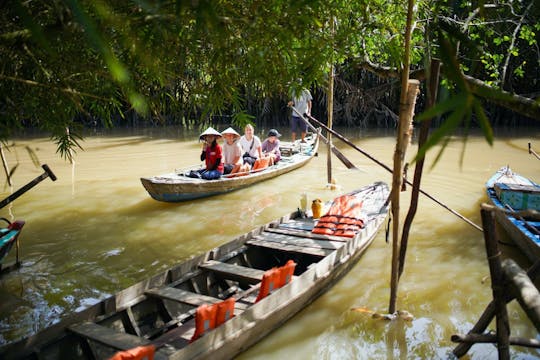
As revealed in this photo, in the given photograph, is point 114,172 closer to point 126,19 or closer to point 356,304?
point 356,304

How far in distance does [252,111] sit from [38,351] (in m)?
17.8

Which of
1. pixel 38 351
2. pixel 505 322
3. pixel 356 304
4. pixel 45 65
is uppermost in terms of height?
pixel 45 65

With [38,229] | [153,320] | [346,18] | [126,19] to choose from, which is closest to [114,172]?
[38,229]

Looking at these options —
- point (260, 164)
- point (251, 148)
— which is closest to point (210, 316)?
point (260, 164)

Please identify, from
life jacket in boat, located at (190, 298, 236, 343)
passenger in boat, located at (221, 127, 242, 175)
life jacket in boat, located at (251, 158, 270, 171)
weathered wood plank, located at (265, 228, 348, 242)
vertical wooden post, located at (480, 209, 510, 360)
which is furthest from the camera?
life jacket in boat, located at (251, 158, 270, 171)

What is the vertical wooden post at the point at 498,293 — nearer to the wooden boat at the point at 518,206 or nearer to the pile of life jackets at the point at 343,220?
the wooden boat at the point at 518,206

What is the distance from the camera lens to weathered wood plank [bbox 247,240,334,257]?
4387 mm

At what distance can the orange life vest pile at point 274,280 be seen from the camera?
3484mm

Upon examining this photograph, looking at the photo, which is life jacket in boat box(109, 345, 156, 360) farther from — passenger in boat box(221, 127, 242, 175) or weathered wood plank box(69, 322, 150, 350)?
passenger in boat box(221, 127, 242, 175)

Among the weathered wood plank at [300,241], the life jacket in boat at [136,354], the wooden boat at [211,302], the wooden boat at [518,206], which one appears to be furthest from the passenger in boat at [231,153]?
the life jacket in boat at [136,354]

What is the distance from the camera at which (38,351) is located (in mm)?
2781

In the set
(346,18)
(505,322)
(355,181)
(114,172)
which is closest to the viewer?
(505,322)

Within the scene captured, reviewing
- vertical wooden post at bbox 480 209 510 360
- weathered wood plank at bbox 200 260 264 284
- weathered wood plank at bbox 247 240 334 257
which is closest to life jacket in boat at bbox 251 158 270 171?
weathered wood plank at bbox 247 240 334 257

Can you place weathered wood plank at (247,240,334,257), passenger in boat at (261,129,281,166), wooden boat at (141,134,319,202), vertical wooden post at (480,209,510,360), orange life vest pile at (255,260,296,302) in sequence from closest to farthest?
vertical wooden post at (480,209,510,360) → orange life vest pile at (255,260,296,302) → weathered wood plank at (247,240,334,257) → wooden boat at (141,134,319,202) → passenger in boat at (261,129,281,166)
